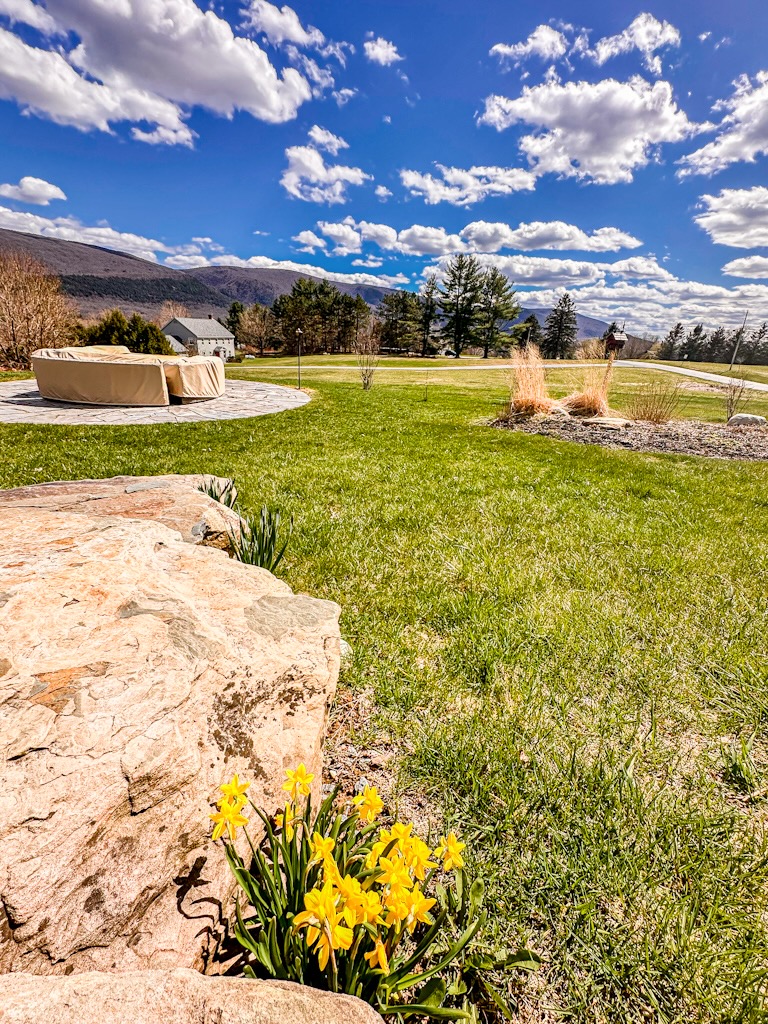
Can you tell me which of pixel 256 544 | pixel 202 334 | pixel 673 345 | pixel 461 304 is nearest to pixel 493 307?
pixel 461 304

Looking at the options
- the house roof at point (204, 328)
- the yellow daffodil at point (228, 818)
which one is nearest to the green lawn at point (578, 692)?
the yellow daffodil at point (228, 818)

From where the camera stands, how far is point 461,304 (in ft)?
166

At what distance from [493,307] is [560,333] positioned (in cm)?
1456

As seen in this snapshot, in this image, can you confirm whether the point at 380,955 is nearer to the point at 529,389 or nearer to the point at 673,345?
the point at 529,389

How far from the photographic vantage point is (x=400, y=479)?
18.5 ft

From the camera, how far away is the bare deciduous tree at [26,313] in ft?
55.8

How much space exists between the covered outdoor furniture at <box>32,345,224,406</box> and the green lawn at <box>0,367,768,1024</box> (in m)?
5.36

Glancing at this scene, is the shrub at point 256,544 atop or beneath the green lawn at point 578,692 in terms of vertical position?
atop

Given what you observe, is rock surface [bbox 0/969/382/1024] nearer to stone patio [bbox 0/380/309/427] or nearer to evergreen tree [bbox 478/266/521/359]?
stone patio [bbox 0/380/309/427]

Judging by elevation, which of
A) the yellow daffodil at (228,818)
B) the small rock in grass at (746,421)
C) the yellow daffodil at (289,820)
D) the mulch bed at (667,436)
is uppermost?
the yellow daffodil at (228,818)

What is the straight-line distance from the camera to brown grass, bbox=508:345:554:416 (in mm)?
10719

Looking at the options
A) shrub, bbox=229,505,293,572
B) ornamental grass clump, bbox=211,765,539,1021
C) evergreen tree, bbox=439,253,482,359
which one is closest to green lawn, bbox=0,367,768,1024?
ornamental grass clump, bbox=211,765,539,1021

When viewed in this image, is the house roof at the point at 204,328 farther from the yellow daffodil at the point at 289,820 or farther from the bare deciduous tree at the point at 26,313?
the yellow daffodil at the point at 289,820

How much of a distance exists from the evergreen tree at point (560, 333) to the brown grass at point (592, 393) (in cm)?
5405
